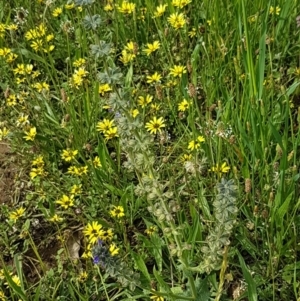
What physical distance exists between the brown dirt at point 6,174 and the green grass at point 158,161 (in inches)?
1.9

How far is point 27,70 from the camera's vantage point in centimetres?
278

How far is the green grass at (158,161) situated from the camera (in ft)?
6.25

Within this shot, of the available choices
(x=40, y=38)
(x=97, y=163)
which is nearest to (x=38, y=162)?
(x=97, y=163)

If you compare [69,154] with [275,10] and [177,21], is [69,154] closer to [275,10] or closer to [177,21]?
[177,21]

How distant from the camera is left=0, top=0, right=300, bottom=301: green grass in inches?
75.0

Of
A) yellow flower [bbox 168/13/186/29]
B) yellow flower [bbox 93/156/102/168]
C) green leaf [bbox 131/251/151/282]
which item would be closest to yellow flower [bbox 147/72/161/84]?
yellow flower [bbox 168/13/186/29]

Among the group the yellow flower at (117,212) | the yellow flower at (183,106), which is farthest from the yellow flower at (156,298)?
the yellow flower at (183,106)

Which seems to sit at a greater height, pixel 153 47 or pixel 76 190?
pixel 153 47

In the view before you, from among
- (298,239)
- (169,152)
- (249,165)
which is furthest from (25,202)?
(298,239)

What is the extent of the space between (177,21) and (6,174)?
106 centimetres

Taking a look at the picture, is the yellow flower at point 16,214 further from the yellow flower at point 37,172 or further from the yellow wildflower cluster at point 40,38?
the yellow wildflower cluster at point 40,38

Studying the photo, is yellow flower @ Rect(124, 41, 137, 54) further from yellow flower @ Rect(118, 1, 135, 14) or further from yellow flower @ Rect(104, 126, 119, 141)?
yellow flower @ Rect(104, 126, 119, 141)

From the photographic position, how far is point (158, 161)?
95.5 inches

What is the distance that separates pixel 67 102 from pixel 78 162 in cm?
28
